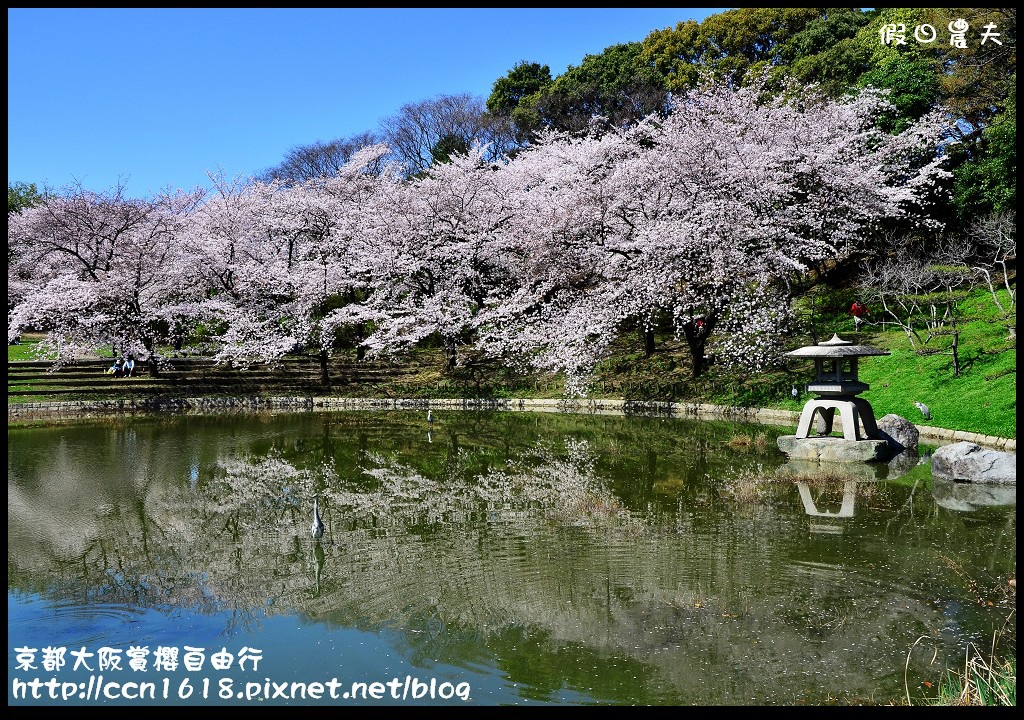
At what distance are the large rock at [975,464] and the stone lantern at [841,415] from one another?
5.08 ft

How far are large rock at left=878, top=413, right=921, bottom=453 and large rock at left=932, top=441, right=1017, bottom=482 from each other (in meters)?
2.06

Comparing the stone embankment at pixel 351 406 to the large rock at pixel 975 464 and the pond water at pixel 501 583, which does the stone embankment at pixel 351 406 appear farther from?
the large rock at pixel 975 464

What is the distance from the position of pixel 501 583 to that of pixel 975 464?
7913 millimetres

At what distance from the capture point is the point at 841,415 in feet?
44.5

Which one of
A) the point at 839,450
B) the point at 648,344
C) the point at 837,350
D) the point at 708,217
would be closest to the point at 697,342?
the point at 648,344

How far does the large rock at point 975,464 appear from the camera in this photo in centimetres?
1094

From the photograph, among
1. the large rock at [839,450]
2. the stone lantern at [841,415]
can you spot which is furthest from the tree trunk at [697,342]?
the large rock at [839,450]

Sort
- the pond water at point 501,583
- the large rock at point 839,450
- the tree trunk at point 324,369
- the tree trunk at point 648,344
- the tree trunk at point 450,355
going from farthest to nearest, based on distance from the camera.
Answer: the tree trunk at point 450,355
the tree trunk at point 324,369
the tree trunk at point 648,344
the large rock at point 839,450
the pond water at point 501,583

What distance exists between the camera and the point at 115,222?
26500 millimetres

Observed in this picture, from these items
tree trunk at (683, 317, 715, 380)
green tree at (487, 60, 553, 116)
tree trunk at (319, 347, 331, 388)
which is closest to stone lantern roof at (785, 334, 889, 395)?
tree trunk at (683, 317, 715, 380)

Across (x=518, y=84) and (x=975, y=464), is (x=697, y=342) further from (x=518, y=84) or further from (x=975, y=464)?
(x=518, y=84)

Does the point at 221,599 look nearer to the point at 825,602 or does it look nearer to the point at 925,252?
the point at 825,602

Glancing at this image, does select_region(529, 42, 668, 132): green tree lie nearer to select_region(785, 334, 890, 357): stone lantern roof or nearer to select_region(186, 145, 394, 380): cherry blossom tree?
select_region(186, 145, 394, 380): cherry blossom tree

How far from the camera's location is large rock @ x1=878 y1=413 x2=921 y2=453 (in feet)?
44.8
